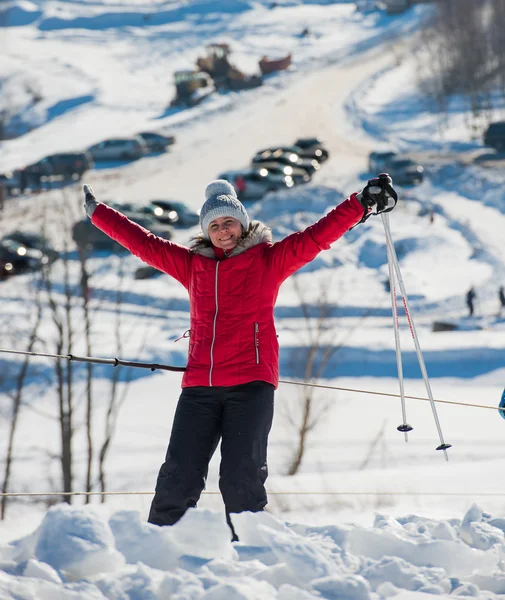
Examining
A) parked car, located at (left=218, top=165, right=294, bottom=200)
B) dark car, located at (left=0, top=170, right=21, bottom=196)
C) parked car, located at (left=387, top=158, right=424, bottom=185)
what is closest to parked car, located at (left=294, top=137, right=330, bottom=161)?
parked car, located at (left=387, top=158, right=424, bottom=185)

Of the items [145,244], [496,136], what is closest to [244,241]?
[145,244]

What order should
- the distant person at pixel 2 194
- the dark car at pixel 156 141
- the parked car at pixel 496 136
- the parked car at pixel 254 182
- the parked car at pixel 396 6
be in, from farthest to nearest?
the parked car at pixel 396 6 → the dark car at pixel 156 141 → the parked car at pixel 496 136 → the distant person at pixel 2 194 → the parked car at pixel 254 182

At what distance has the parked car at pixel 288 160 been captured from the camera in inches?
1419

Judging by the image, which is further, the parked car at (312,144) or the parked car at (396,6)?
the parked car at (396,6)

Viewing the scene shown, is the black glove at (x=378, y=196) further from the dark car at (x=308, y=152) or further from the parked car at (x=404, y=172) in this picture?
the dark car at (x=308, y=152)

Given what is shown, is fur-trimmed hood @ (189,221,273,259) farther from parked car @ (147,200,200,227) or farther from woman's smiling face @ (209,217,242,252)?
parked car @ (147,200,200,227)

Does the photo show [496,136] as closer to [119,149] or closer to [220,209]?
[119,149]

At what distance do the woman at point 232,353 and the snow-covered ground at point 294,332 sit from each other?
226 millimetres

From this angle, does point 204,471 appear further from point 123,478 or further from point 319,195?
point 319,195

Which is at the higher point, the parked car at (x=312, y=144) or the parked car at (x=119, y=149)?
the parked car at (x=119, y=149)

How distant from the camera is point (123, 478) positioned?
1814 cm

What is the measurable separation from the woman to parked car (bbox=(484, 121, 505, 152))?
118ft

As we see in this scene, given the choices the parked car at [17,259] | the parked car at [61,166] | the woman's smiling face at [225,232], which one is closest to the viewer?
the woman's smiling face at [225,232]

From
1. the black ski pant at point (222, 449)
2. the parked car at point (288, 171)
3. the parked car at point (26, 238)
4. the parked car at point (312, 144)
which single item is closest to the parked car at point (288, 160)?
the parked car at point (288, 171)
